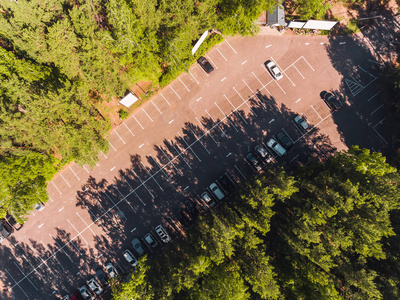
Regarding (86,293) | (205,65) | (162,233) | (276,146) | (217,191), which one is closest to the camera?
(86,293)

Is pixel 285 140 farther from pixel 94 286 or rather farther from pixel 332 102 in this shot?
pixel 94 286

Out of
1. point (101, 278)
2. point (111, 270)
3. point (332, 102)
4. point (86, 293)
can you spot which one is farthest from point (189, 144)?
point (86, 293)

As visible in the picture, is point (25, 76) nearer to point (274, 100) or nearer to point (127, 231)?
point (127, 231)

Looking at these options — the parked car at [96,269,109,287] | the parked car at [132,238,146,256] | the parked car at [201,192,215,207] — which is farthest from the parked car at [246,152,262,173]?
the parked car at [96,269,109,287]

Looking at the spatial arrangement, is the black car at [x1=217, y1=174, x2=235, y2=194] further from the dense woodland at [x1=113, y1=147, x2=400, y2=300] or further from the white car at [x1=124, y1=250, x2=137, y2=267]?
the white car at [x1=124, y1=250, x2=137, y2=267]

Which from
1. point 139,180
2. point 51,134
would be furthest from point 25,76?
point 139,180
